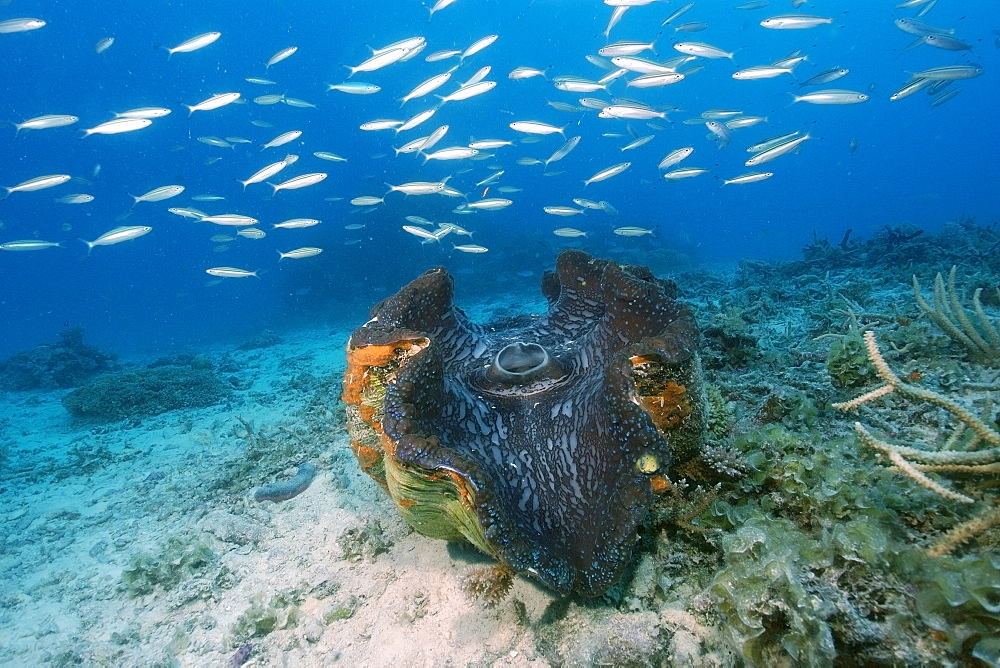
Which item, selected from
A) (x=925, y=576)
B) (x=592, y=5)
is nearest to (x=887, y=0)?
(x=592, y=5)

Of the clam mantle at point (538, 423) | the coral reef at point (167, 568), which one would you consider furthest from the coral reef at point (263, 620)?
the clam mantle at point (538, 423)

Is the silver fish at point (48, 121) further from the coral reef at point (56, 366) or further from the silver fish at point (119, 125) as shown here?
the coral reef at point (56, 366)

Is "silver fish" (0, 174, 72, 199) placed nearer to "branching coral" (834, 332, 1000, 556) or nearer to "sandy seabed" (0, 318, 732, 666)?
"sandy seabed" (0, 318, 732, 666)

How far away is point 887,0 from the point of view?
93562mm

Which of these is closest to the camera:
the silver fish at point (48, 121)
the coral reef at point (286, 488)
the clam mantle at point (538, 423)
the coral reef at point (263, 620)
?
the clam mantle at point (538, 423)

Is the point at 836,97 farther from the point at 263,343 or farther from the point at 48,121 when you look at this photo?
the point at 263,343

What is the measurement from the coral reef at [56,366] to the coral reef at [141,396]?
5538mm

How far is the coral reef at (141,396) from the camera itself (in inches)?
356

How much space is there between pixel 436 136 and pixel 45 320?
102m

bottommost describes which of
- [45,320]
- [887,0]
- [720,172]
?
[720,172]

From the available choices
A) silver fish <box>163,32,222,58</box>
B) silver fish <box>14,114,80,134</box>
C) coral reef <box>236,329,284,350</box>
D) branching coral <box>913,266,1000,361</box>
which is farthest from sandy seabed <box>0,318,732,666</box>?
coral reef <box>236,329,284,350</box>

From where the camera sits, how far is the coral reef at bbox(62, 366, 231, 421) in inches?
356

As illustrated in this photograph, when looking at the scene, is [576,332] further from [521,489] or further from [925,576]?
[925,576]

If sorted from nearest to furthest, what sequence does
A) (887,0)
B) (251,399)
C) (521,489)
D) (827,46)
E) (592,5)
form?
(521,489) < (251,399) < (592,5) < (887,0) < (827,46)
